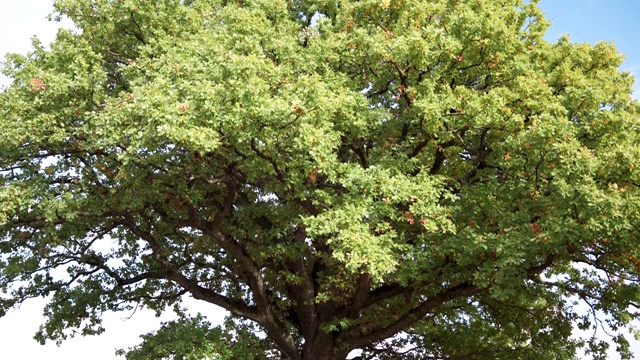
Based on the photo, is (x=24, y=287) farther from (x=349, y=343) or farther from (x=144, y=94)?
(x=349, y=343)

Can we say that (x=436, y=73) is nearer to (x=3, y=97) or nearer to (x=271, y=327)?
(x=271, y=327)

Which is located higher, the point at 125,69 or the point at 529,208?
the point at 125,69

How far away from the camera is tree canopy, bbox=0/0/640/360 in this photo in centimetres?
1547

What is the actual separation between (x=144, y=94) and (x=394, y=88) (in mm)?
6967

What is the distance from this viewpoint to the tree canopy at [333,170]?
15469mm

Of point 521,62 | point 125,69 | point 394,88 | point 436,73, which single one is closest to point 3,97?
point 125,69

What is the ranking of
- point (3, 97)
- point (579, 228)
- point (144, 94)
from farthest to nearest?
point (3, 97) → point (144, 94) → point (579, 228)


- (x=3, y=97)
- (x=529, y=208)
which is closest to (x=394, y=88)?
(x=529, y=208)

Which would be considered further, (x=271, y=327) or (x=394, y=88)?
(x=271, y=327)

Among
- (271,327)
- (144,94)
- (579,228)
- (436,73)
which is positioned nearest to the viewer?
→ (579,228)

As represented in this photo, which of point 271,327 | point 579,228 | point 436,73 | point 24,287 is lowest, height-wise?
point 579,228

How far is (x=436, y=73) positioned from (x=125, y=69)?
9.03 m

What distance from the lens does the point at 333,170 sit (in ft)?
54.0

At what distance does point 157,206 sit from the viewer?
1981 centimetres
